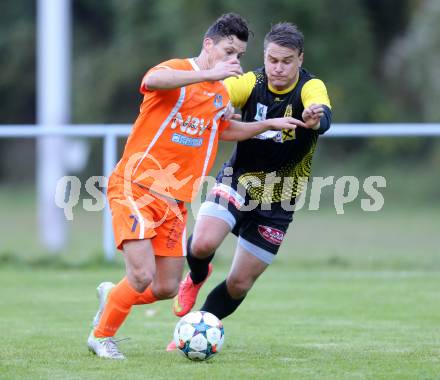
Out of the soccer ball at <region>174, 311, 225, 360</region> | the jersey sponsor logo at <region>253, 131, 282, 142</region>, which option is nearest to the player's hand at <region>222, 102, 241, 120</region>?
the jersey sponsor logo at <region>253, 131, 282, 142</region>

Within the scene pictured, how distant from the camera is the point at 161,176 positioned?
5930 mm

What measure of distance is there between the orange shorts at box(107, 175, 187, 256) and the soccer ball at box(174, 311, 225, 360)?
50 centimetres

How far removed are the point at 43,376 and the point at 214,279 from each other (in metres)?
5.30

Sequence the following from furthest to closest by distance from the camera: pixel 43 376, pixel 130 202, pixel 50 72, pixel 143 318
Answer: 1. pixel 50 72
2. pixel 143 318
3. pixel 130 202
4. pixel 43 376

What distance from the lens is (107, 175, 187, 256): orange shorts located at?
228 inches

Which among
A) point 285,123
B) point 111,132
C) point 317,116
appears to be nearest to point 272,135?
point 285,123

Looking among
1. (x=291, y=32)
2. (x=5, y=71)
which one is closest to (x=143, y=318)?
(x=291, y=32)

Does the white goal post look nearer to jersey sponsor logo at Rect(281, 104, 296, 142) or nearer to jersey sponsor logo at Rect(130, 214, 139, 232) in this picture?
jersey sponsor logo at Rect(281, 104, 296, 142)

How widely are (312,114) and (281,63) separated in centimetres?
49

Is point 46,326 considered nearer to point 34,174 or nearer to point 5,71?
point 34,174

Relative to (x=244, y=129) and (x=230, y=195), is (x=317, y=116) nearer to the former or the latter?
(x=244, y=129)

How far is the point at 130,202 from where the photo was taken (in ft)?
19.2

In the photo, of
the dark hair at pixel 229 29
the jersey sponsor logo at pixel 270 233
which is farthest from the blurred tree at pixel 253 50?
the dark hair at pixel 229 29

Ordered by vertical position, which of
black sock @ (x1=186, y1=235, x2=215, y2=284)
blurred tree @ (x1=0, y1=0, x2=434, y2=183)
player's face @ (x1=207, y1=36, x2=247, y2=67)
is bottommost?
blurred tree @ (x1=0, y1=0, x2=434, y2=183)
